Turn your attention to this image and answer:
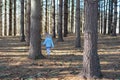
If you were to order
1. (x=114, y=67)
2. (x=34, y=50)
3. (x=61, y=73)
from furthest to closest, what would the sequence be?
1. (x=34, y=50)
2. (x=114, y=67)
3. (x=61, y=73)

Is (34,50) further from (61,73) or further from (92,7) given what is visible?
(92,7)

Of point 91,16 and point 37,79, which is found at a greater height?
point 91,16

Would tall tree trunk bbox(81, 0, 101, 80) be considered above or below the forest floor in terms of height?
above

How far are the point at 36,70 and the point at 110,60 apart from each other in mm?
4113

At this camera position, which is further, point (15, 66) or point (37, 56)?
point (37, 56)

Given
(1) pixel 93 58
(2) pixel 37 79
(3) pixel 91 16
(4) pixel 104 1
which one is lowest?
(2) pixel 37 79

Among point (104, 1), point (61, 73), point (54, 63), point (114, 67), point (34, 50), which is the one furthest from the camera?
point (104, 1)

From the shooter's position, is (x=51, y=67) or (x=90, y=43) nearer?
(x=90, y=43)

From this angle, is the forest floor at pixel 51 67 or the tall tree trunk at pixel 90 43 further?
the forest floor at pixel 51 67

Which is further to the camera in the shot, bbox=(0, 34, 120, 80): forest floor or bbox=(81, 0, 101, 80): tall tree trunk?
bbox=(0, 34, 120, 80): forest floor

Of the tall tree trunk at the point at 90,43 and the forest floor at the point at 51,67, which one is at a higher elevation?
the tall tree trunk at the point at 90,43

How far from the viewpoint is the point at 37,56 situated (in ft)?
47.8

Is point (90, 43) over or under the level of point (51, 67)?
over

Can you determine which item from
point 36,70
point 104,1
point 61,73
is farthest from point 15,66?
point 104,1
